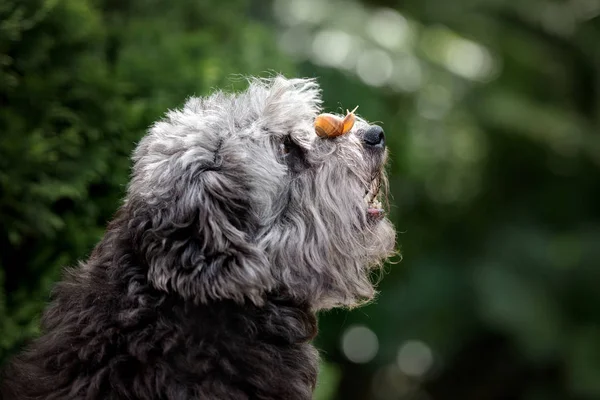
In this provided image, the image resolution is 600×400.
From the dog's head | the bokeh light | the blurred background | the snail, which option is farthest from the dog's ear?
the bokeh light

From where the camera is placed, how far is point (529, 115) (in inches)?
360

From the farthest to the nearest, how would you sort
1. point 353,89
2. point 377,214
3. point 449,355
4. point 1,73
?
point 449,355 < point 353,89 < point 1,73 < point 377,214

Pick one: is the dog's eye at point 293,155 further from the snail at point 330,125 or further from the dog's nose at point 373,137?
the dog's nose at point 373,137

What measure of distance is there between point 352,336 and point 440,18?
12.2ft

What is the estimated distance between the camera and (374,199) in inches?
152

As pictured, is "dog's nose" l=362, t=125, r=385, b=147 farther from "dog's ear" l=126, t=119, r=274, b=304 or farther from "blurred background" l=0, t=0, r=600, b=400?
"blurred background" l=0, t=0, r=600, b=400

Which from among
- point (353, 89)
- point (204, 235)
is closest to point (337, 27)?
point (353, 89)

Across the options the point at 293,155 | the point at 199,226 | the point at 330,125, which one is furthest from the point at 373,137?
the point at 199,226

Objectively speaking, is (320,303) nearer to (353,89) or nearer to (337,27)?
(353,89)

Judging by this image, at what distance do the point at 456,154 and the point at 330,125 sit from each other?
5962 mm

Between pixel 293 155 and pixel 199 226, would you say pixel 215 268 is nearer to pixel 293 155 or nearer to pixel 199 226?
pixel 199 226

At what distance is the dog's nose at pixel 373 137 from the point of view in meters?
3.77

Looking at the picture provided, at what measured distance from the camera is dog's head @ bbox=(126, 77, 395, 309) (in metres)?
3.18

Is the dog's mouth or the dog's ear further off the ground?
the dog's mouth
